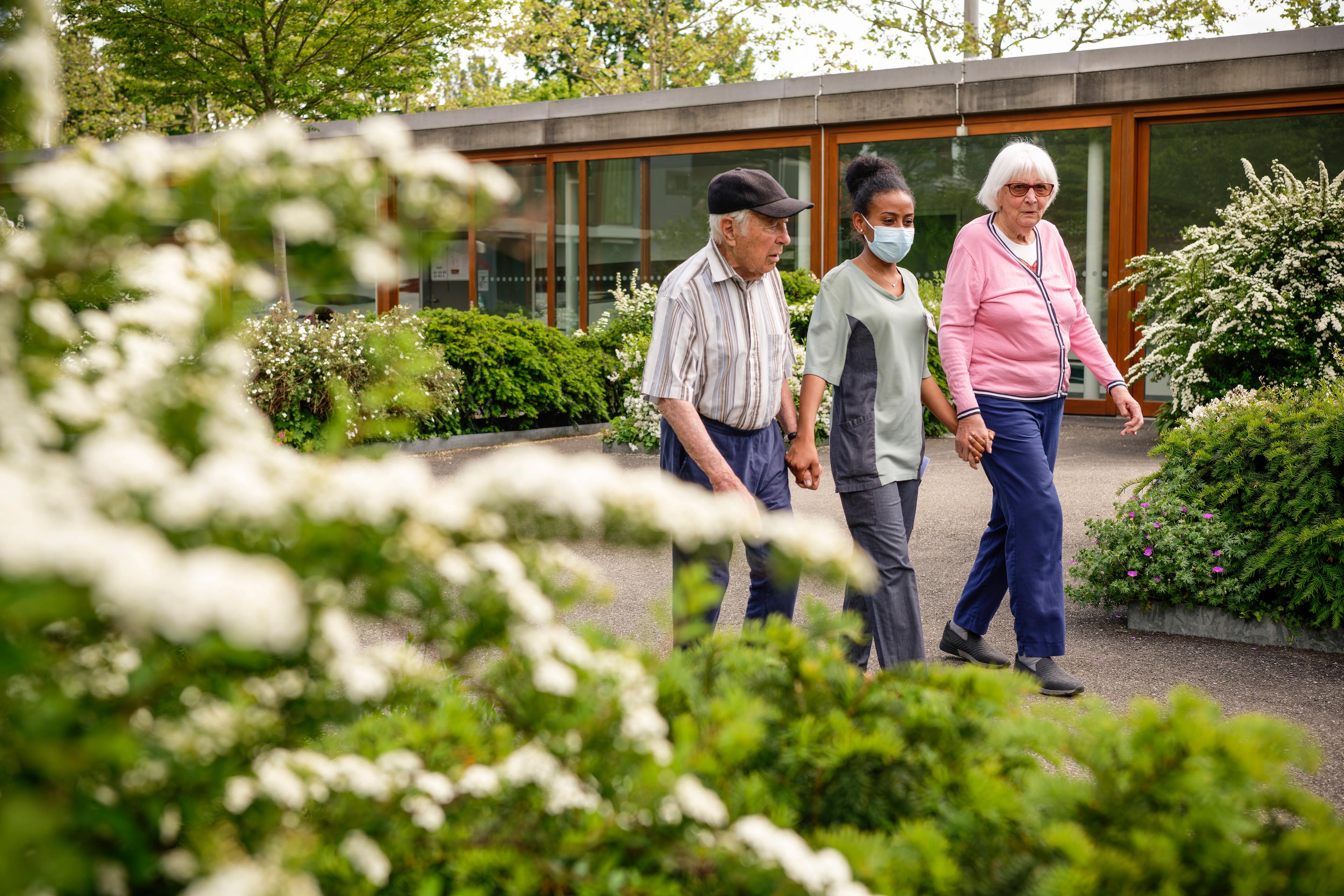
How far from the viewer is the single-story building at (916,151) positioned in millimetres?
13164

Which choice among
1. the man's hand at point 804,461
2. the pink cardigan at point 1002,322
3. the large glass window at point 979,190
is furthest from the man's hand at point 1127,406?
the large glass window at point 979,190

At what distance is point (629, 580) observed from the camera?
20.5ft

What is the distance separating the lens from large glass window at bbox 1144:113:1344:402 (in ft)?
42.8

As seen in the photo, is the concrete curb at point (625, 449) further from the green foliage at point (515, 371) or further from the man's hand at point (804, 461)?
the man's hand at point (804, 461)

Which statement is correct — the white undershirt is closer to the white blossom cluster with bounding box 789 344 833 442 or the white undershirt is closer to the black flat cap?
the black flat cap

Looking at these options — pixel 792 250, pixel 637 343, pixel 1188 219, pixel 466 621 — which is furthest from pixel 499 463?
pixel 792 250

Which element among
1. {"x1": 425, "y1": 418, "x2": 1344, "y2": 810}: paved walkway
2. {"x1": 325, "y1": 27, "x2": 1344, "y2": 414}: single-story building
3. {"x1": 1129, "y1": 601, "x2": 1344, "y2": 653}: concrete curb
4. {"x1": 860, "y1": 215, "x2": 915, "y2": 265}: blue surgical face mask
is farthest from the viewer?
{"x1": 325, "y1": 27, "x2": 1344, "y2": 414}: single-story building

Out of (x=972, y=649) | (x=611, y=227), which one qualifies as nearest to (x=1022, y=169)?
(x=972, y=649)

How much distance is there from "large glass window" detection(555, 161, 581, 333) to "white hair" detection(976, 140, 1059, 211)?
14.2 meters

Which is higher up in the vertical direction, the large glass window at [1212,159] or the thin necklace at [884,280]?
the large glass window at [1212,159]

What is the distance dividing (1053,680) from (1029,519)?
2.00 feet

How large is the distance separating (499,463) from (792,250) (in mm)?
15729

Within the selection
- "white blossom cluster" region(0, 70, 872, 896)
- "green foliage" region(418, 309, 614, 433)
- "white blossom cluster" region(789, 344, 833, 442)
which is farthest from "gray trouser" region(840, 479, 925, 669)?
"green foliage" region(418, 309, 614, 433)

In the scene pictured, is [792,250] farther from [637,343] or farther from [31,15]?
[31,15]
